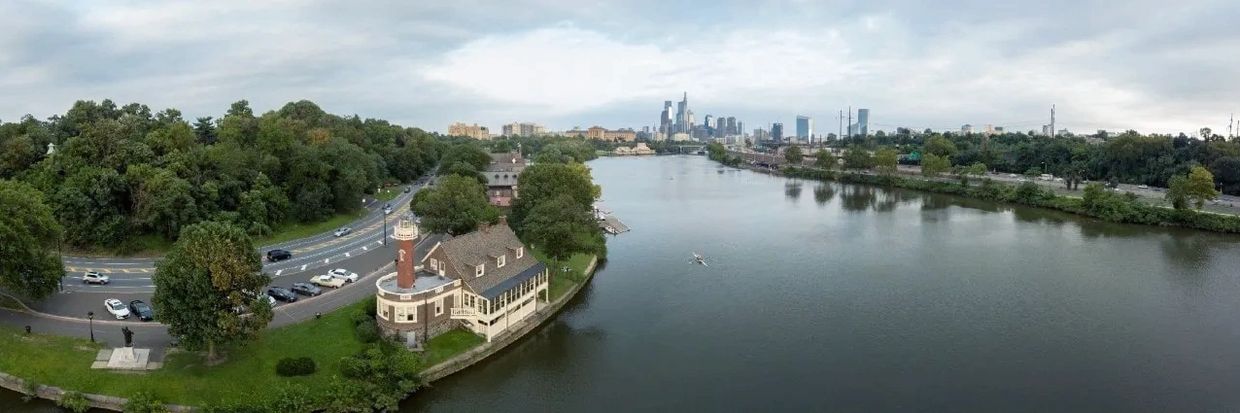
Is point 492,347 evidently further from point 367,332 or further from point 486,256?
point 367,332

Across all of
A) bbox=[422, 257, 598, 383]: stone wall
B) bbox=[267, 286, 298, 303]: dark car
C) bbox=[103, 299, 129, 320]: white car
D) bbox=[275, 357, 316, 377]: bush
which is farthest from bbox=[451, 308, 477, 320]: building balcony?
bbox=[103, 299, 129, 320]: white car

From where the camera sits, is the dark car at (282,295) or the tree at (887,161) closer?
the dark car at (282,295)

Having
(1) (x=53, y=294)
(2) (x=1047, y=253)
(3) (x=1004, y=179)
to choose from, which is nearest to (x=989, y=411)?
(2) (x=1047, y=253)

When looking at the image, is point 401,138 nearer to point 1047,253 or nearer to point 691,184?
point 691,184

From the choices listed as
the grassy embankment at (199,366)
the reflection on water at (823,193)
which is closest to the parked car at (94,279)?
the grassy embankment at (199,366)

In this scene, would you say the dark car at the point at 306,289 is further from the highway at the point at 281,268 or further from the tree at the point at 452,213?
the tree at the point at 452,213

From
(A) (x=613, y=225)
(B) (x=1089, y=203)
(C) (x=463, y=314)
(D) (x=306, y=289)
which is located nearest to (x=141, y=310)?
(D) (x=306, y=289)
